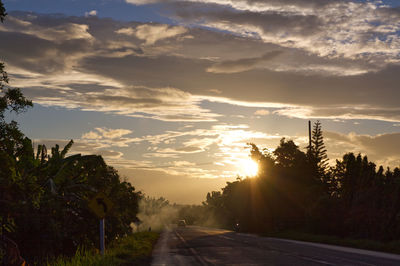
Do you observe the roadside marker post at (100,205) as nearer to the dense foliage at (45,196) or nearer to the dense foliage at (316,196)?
the dense foliage at (45,196)

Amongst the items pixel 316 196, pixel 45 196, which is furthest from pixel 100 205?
pixel 316 196

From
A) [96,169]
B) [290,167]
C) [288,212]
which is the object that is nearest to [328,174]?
[290,167]

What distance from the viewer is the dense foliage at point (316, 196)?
33406 millimetres

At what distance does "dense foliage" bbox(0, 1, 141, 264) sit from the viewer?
13.7m

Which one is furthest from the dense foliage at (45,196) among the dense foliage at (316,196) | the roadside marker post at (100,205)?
the dense foliage at (316,196)

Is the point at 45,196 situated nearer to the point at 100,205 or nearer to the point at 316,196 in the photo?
the point at 100,205

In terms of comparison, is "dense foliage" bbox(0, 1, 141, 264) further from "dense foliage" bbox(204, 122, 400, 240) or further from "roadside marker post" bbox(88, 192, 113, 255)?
"dense foliage" bbox(204, 122, 400, 240)

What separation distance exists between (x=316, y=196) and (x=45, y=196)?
36.1 metres

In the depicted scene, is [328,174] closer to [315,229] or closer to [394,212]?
[315,229]

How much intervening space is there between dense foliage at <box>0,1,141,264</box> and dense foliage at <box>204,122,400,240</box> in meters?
17.8

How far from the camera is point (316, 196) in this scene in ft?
163

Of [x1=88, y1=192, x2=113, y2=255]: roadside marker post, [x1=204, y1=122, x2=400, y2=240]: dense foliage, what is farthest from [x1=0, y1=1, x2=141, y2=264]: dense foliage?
[x1=204, y1=122, x2=400, y2=240]: dense foliage

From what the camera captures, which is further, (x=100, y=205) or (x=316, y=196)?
(x=316, y=196)

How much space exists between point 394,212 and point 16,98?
79.7 ft
